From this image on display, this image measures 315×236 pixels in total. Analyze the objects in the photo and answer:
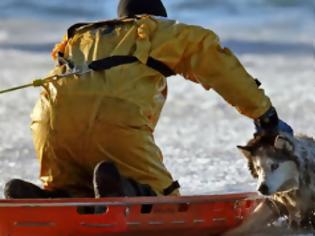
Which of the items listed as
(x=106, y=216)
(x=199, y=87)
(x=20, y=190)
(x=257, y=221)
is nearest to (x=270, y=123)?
(x=257, y=221)

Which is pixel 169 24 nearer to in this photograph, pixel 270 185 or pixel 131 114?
pixel 131 114

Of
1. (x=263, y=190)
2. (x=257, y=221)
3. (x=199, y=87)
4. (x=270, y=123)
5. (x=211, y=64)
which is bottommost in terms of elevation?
(x=257, y=221)

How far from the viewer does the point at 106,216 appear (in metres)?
4.18

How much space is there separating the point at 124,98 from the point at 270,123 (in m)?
0.59

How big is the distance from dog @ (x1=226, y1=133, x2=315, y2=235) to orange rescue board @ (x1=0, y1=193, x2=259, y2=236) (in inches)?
10.2

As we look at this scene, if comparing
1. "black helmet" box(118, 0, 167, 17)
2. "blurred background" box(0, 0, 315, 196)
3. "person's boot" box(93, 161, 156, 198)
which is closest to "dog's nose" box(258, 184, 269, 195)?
"person's boot" box(93, 161, 156, 198)

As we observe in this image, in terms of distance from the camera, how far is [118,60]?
14.3 ft

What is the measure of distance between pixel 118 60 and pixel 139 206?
0.55 m

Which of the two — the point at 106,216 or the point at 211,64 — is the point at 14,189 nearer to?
the point at 106,216

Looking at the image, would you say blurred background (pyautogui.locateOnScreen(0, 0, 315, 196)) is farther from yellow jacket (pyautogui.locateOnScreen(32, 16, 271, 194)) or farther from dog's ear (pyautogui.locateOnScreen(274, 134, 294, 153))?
yellow jacket (pyautogui.locateOnScreen(32, 16, 271, 194))

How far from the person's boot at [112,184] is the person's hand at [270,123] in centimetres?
50

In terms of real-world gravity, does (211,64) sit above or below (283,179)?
above

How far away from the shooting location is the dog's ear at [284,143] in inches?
178

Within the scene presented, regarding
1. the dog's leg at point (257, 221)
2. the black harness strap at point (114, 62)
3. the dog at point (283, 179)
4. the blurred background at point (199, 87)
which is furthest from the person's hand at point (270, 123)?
the blurred background at point (199, 87)
